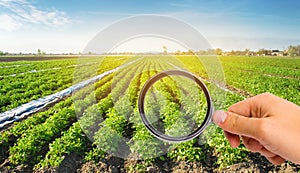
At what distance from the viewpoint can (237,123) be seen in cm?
203

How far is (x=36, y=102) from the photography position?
39.1ft

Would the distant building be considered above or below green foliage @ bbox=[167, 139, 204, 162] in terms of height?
below

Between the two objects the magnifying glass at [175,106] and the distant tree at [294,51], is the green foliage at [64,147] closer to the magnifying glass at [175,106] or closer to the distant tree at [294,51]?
the magnifying glass at [175,106]

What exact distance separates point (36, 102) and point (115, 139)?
6.46 m

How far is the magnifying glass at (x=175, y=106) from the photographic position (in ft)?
6.56

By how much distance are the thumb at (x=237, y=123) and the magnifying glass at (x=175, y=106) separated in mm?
62

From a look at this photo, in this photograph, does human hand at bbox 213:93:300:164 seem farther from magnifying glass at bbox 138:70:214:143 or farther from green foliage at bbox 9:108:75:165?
green foliage at bbox 9:108:75:165

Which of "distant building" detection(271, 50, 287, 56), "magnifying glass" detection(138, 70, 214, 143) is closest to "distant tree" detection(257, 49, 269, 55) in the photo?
"distant building" detection(271, 50, 287, 56)

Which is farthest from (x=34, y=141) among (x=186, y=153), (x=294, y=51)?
(x=294, y=51)

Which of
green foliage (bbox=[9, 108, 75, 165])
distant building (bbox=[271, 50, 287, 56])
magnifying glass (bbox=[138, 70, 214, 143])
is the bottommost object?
distant building (bbox=[271, 50, 287, 56])

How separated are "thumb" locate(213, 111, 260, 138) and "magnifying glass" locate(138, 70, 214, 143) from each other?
6cm

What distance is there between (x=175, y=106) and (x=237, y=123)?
22.6ft

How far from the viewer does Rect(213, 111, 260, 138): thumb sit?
1.96 metres

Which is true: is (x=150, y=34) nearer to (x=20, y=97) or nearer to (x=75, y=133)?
(x=75, y=133)
